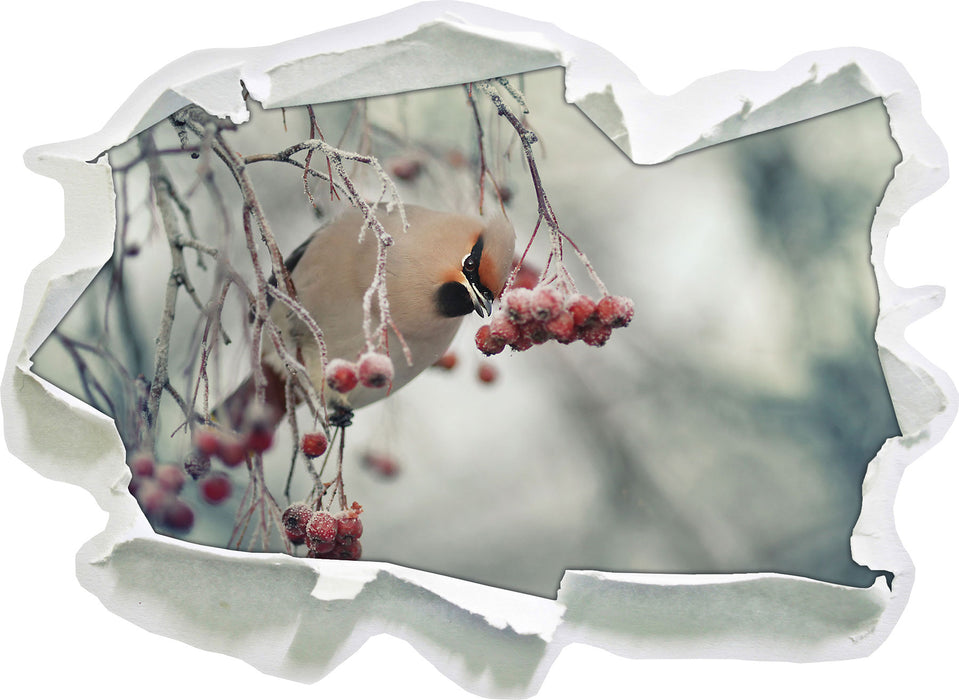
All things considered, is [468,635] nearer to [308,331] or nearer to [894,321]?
[308,331]

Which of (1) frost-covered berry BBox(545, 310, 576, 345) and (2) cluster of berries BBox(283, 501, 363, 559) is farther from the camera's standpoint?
(2) cluster of berries BBox(283, 501, 363, 559)

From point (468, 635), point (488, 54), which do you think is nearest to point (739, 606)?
point (468, 635)

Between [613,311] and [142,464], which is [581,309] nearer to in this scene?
[613,311]

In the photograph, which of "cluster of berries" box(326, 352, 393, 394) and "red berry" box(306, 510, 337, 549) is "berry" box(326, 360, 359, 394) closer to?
"cluster of berries" box(326, 352, 393, 394)

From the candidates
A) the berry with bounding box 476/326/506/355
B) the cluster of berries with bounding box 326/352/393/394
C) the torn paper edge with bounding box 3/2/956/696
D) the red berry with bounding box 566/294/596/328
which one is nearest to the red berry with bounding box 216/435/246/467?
the torn paper edge with bounding box 3/2/956/696

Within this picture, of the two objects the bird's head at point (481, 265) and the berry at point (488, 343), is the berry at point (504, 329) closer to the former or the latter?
the berry at point (488, 343)

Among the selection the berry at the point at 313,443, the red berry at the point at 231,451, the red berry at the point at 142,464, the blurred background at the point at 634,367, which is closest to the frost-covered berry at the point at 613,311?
the blurred background at the point at 634,367

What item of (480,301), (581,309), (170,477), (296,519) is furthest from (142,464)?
(581,309)
